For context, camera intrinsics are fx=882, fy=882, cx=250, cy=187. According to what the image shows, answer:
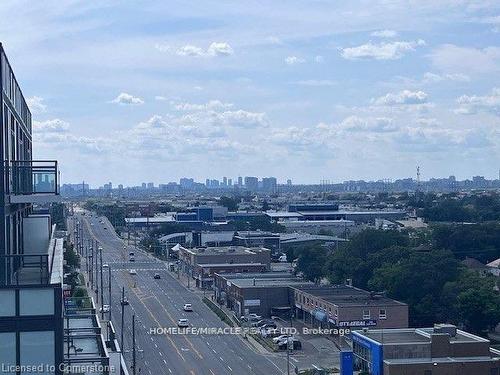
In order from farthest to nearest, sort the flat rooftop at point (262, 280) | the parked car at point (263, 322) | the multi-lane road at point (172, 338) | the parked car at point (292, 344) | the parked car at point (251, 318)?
the flat rooftop at point (262, 280), the parked car at point (251, 318), the parked car at point (263, 322), the parked car at point (292, 344), the multi-lane road at point (172, 338)

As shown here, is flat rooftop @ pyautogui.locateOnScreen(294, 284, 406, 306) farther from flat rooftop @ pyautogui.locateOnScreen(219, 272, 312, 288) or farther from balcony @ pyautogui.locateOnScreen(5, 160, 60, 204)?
balcony @ pyautogui.locateOnScreen(5, 160, 60, 204)

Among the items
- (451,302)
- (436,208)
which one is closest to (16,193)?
(451,302)

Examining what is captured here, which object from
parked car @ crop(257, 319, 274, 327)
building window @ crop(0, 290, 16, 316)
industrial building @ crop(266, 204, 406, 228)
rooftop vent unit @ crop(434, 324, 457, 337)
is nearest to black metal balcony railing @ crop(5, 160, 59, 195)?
building window @ crop(0, 290, 16, 316)

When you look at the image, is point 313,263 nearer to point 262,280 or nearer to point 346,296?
point 262,280

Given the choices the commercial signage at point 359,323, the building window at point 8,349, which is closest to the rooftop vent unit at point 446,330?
the commercial signage at point 359,323

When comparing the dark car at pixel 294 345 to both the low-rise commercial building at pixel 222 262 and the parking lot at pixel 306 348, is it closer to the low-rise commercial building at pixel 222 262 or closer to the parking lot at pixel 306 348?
the parking lot at pixel 306 348
